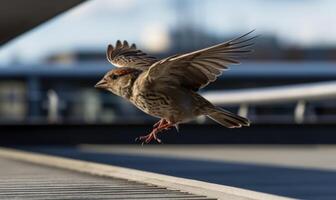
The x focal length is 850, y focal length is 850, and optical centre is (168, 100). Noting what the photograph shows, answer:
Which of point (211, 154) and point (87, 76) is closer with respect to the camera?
point (211, 154)

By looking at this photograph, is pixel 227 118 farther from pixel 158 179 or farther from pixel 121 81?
pixel 158 179

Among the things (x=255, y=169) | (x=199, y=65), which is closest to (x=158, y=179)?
(x=199, y=65)

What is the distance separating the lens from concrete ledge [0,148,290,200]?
250 inches

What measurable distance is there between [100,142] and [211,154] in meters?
4.51

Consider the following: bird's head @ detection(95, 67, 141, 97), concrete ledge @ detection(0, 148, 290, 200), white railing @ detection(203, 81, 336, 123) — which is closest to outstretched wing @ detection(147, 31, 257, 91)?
bird's head @ detection(95, 67, 141, 97)

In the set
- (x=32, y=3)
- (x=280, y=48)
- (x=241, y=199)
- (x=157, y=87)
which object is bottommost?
(x=241, y=199)

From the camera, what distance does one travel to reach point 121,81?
23.6ft

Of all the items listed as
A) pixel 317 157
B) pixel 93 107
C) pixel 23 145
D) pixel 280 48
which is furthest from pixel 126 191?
pixel 280 48

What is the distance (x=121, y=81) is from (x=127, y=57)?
3.83ft

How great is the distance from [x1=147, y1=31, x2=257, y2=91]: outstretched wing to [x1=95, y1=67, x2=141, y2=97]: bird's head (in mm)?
220

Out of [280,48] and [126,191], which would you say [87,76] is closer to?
[126,191]

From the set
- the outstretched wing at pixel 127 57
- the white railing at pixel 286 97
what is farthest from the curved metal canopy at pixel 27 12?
the white railing at pixel 286 97

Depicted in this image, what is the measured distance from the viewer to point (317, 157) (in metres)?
14.1

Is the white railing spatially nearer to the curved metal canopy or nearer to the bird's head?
the curved metal canopy
